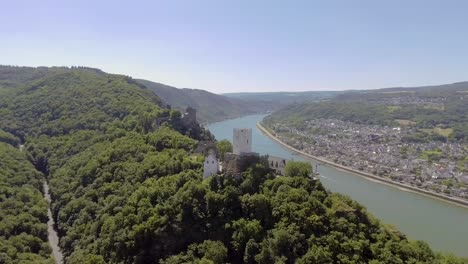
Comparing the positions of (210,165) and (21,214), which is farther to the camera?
(21,214)

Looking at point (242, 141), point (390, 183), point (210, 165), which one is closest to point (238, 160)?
point (242, 141)

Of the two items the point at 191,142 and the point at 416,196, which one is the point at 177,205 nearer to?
the point at 191,142

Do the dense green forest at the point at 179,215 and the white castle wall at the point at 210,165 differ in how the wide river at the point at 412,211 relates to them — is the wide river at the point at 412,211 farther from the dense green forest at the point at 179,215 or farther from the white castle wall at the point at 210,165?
the white castle wall at the point at 210,165

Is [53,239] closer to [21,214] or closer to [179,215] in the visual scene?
[21,214]

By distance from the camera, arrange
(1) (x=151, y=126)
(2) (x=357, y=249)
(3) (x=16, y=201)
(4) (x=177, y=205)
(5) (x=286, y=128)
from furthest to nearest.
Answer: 1. (5) (x=286, y=128)
2. (1) (x=151, y=126)
3. (3) (x=16, y=201)
4. (4) (x=177, y=205)
5. (2) (x=357, y=249)

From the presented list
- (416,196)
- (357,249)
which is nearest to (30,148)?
(357,249)
